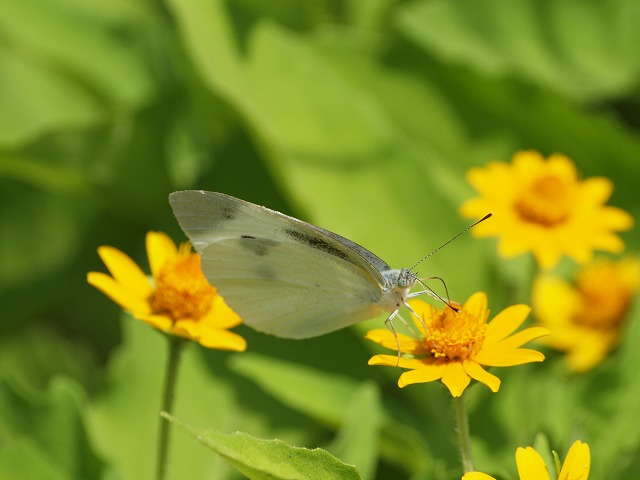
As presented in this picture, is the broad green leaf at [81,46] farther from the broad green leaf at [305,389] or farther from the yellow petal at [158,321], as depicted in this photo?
the yellow petal at [158,321]

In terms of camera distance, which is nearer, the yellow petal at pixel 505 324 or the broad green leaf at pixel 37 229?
the yellow petal at pixel 505 324

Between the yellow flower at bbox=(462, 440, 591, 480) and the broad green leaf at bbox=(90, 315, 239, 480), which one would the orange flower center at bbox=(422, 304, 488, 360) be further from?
the broad green leaf at bbox=(90, 315, 239, 480)

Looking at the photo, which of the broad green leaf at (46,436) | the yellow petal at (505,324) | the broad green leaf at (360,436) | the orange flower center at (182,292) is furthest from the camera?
the broad green leaf at (360,436)

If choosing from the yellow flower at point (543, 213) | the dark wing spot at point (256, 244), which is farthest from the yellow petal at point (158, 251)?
the yellow flower at point (543, 213)

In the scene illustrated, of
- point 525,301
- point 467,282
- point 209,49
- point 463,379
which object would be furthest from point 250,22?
point 463,379

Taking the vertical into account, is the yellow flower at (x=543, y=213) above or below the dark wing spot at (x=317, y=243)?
above

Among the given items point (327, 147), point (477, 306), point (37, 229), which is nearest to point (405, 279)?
point (477, 306)

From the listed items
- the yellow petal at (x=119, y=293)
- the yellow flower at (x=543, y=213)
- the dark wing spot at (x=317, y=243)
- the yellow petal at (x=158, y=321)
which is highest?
the yellow flower at (x=543, y=213)

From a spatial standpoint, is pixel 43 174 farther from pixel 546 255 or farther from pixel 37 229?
pixel 546 255
